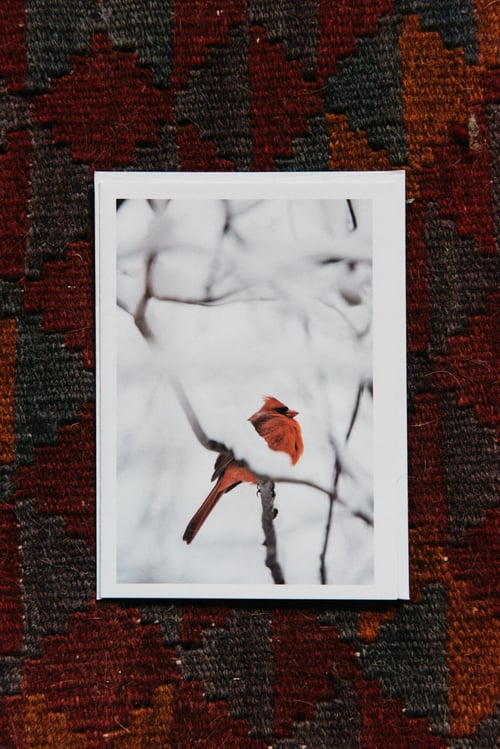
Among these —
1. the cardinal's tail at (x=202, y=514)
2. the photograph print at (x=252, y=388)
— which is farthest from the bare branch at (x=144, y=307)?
the cardinal's tail at (x=202, y=514)

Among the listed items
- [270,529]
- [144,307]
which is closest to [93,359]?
[144,307]

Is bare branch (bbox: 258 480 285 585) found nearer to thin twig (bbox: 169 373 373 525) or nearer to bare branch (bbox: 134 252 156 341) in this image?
thin twig (bbox: 169 373 373 525)

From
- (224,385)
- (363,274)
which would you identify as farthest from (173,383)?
(363,274)

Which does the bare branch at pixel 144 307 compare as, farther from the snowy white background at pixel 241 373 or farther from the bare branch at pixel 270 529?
the bare branch at pixel 270 529

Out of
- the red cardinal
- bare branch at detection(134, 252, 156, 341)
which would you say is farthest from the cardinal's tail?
bare branch at detection(134, 252, 156, 341)

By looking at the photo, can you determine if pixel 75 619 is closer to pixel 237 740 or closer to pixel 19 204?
pixel 237 740

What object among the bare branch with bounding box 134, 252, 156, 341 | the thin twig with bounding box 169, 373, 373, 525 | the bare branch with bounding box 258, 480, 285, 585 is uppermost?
the bare branch with bounding box 134, 252, 156, 341

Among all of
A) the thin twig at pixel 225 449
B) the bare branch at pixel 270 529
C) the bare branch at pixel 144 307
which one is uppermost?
the bare branch at pixel 144 307
